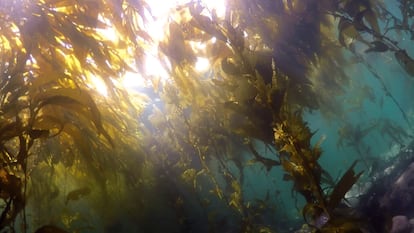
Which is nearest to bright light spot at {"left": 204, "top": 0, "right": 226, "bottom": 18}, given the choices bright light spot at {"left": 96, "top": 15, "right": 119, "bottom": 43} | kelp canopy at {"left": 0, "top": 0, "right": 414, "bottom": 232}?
kelp canopy at {"left": 0, "top": 0, "right": 414, "bottom": 232}

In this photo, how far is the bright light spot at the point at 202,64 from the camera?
4.62 metres

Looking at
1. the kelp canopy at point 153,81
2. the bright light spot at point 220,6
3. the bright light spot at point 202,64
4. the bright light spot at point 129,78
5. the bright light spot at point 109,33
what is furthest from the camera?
the bright light spot at point 202,64

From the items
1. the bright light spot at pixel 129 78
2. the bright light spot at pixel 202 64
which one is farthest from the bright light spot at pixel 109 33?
the bright light spot at pixel 202 64

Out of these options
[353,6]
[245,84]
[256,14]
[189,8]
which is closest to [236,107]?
[245,84]

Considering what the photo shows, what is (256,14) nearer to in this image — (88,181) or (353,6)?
(353,6)

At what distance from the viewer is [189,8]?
158 inches

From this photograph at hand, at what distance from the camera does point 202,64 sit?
4.99m

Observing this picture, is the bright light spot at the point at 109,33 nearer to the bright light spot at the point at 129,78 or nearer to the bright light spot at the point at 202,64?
the bright light spot at the point at 129,78

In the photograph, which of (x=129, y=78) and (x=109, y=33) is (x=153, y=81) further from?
(x=109, y=33)

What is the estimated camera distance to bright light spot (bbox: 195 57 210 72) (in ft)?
15.1

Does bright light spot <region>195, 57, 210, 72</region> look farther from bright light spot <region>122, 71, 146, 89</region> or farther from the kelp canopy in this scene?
bright light spot <region>122, 71, 146, 89</region>

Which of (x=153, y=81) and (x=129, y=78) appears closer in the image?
(x=153, y=81)

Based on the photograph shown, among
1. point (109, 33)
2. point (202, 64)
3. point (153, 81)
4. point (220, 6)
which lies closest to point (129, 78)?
point (153, 81)

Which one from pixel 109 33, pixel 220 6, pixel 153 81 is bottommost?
pixel 153 81
